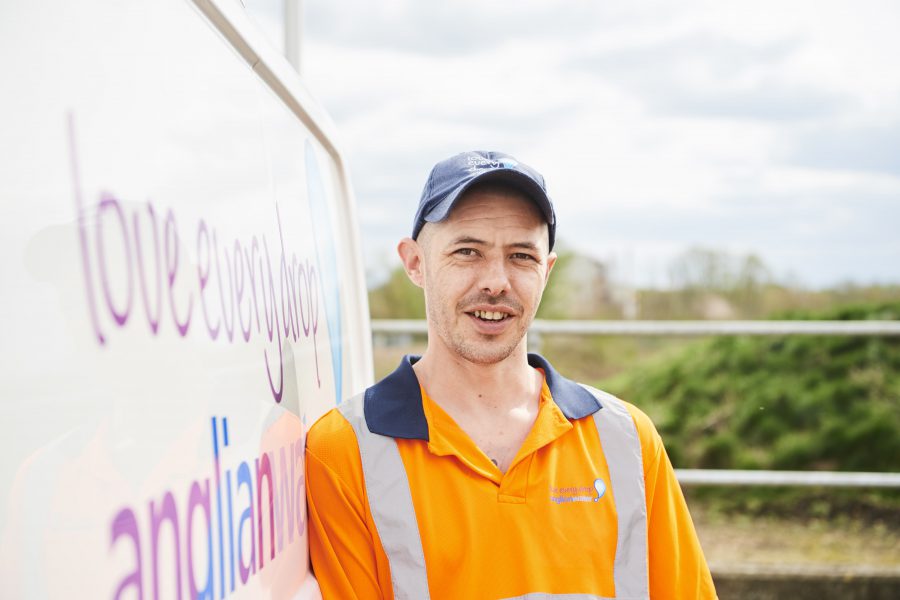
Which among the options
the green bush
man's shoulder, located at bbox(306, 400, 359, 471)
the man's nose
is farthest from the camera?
the green bush

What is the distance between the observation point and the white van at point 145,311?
0.82 metres

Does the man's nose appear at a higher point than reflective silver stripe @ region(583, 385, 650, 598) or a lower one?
higher

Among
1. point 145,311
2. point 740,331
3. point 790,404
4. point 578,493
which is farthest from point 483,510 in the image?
point 790,404

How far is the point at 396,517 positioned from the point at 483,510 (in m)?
0.18

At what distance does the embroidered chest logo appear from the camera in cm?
198

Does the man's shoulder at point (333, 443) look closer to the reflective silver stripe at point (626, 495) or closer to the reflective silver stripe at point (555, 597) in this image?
the reflective silver stripe at point (555, 597)

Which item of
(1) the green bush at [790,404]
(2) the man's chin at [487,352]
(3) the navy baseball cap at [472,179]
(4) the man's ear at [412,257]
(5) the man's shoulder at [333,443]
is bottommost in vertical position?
(1) the green bush at [790,404]

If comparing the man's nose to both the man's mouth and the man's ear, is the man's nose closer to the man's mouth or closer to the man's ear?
the man's mouth

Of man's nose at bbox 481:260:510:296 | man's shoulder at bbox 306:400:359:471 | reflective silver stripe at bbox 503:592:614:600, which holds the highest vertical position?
man's nose at bbox 481:260:510:296

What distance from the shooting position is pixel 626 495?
2051 mm

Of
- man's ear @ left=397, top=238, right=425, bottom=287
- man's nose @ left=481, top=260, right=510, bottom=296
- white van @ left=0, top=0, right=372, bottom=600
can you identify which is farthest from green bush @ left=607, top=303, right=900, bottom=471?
white van @ left=0, top=0, right=372, bottom=600

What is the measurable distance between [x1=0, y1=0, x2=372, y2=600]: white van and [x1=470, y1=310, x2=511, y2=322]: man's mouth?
51cm

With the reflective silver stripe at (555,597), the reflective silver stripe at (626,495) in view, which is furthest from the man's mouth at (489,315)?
the reflective silver stripe at (555,597)

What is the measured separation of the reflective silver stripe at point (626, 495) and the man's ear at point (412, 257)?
561 mm
